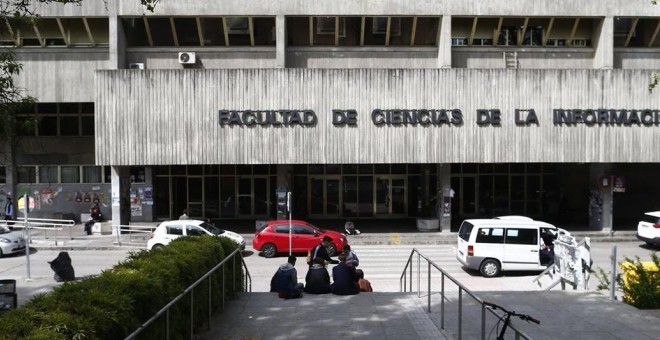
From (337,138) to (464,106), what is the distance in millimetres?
5837

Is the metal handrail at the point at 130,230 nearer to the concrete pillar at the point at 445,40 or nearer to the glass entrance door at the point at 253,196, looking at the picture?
the glass entrance door at the point at 253,196

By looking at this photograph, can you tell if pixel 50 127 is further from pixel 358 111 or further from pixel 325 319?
pixel 325 319

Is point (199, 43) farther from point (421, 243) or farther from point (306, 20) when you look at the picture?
point (421, 243)

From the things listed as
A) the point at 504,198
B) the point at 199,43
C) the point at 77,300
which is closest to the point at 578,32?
the point at 504,198

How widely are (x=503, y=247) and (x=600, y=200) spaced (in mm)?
11840

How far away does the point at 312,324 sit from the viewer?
30.9 ft

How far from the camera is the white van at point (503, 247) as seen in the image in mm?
17672

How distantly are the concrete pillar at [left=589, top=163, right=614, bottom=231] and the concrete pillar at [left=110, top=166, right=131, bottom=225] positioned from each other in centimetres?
2216

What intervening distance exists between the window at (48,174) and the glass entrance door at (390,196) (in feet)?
57.1

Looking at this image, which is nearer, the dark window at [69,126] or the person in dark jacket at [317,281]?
the person in dark jacket at [317,281]

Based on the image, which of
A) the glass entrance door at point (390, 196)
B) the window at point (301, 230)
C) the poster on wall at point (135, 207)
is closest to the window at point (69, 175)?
the poster on wall at point (135, 207)

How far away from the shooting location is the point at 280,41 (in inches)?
1038

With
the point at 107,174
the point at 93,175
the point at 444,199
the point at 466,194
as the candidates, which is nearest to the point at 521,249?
the point at 444,199

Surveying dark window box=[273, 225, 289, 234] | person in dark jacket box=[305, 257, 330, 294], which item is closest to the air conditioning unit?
dark window box=[273, 225, 289, 234]
